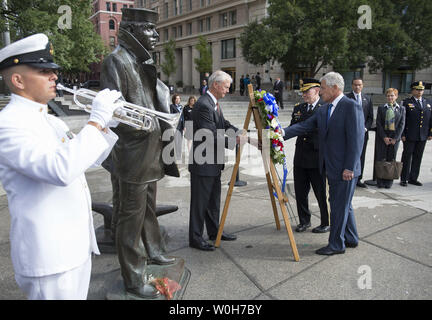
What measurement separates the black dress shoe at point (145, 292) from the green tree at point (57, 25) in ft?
35.8

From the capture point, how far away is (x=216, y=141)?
152 inches

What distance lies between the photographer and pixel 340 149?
A: 12.7 ft

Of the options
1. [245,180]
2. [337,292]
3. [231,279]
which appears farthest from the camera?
[245,180]

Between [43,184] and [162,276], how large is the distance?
1842 millimetres

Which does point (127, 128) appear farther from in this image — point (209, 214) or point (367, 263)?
point (367, 263)

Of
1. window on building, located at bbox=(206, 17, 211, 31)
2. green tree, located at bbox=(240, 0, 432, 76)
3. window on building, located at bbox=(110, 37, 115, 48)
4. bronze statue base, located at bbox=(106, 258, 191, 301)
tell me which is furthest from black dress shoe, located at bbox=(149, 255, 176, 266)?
window on building, located at bbox=(110, 37, 115, 48)

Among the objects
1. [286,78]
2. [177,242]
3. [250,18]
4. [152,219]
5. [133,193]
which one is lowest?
[177,242]

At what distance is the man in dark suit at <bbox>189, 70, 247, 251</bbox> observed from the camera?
3.85 meters

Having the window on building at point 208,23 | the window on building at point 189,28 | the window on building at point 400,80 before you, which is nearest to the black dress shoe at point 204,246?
the window on building at point 400,80

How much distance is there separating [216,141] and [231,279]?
59.4 inches

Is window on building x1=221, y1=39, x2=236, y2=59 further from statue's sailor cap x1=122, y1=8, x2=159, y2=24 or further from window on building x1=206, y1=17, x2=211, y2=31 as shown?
statue's sailor cap x1=122, y1=8, x2=159, y2=24

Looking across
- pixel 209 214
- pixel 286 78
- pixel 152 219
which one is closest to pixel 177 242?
pixel 209 214

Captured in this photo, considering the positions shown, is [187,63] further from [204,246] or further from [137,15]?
[137,15]

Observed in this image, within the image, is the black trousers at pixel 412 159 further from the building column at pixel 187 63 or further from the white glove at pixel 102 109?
the building column at pixel 187 63
